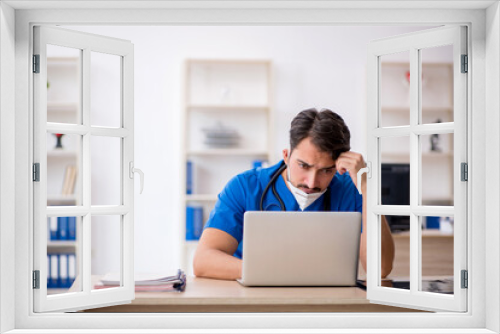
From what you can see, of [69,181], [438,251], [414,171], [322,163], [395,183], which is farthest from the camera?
[69,181]

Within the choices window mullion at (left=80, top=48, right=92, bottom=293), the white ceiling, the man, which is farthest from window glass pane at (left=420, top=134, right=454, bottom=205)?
window mullion at (left=80, top=48, right=92, bottom=293)

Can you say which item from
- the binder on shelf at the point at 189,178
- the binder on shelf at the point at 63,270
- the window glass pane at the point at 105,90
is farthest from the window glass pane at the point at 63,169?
the binder on shelf at the point at 189,178

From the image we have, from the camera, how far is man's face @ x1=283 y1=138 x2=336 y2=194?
311 centimetres

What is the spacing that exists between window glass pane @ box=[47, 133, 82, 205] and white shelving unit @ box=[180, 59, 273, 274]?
1.00 meters

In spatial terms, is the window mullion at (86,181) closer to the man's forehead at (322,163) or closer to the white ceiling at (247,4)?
the white ceiling at (247,4)

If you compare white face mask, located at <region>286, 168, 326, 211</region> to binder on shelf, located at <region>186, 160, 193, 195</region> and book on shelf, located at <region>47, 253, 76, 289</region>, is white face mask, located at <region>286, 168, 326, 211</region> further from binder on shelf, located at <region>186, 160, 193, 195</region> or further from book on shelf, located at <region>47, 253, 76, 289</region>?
book on shelf, located at <region>47, 253, 76, 289</region>

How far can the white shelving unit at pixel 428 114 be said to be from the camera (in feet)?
17.8

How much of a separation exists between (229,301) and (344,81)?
11.9 ft

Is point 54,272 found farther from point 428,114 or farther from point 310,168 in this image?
point 428,114

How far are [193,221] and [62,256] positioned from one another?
3.80 ft

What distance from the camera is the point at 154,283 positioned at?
2391 millimetres

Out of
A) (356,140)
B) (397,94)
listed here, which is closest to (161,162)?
(356,140)

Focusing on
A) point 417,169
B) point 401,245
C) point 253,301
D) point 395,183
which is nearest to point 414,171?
point 417,169

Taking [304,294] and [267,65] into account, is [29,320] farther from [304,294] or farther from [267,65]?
[267,65]
